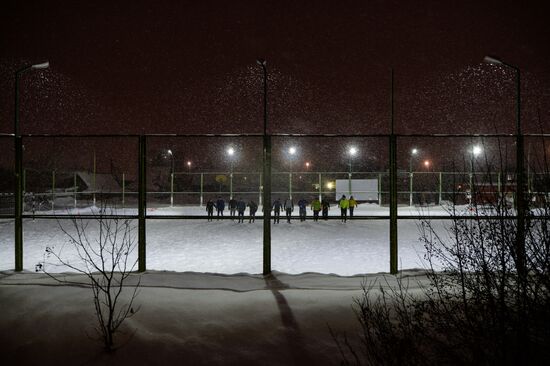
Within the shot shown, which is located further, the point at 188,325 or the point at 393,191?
the point at 393,191

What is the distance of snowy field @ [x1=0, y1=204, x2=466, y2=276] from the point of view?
942 centimetres

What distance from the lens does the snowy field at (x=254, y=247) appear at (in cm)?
942

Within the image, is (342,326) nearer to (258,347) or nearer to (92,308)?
(258,347)

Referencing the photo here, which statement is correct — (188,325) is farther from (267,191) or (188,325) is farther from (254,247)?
(254,247)

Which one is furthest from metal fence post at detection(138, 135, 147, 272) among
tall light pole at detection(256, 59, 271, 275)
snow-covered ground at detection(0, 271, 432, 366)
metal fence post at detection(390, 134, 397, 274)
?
metal fence post at detection(390, 134, 397, 274)

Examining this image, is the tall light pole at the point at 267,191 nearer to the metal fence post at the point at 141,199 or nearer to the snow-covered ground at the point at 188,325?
the snow-covered ground at the point at 188,325

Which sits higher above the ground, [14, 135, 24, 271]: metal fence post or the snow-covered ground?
[14, 135, 24, 271]: metal fence post

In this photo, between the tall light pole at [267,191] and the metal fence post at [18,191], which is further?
the metal fence post at [18,191]

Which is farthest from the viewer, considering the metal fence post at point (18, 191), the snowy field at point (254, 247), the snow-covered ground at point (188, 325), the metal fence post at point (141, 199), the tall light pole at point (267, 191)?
the snowy field at point (254, 247)

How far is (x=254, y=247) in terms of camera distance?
12.4m

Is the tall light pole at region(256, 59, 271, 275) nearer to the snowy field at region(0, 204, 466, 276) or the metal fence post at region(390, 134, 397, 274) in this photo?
the snowy field at region(0, 204, 466, 276)

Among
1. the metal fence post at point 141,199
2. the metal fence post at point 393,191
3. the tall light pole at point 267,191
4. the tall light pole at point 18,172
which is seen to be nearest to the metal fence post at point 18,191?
the tall light pole at point 18,172

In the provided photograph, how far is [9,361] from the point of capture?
395 centimetres

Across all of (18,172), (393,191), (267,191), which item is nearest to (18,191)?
(18,172)
